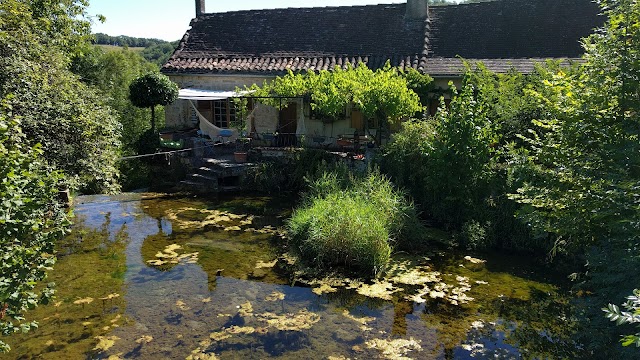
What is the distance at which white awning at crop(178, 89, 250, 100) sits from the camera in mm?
16328

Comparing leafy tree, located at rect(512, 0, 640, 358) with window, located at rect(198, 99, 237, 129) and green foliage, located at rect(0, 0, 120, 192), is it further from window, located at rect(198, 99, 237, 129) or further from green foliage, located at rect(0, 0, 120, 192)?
window, located at rect(198, 99, 237, 129)

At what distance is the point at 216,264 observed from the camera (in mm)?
9453

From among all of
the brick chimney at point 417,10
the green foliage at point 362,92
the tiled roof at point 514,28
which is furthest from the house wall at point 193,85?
the tiled roof at point 514,28

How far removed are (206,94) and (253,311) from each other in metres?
11.4

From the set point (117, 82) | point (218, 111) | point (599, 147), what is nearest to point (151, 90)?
point (218, 111)

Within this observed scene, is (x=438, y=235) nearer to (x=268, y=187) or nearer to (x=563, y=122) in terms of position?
(x=563, y=122)

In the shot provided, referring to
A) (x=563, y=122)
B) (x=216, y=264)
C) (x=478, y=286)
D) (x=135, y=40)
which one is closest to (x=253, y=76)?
(x=216, y=264)

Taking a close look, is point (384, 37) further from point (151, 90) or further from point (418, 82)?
point (151, 90)

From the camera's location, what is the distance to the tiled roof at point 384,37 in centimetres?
1636

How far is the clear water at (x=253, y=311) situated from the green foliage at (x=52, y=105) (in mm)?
1976

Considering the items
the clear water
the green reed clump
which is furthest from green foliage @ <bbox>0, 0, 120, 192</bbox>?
the green reed clump

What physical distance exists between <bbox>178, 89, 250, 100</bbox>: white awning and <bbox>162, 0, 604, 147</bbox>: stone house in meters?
0.04

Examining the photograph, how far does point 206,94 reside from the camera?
55.9 feet

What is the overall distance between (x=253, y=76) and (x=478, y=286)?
12451 millimetres
